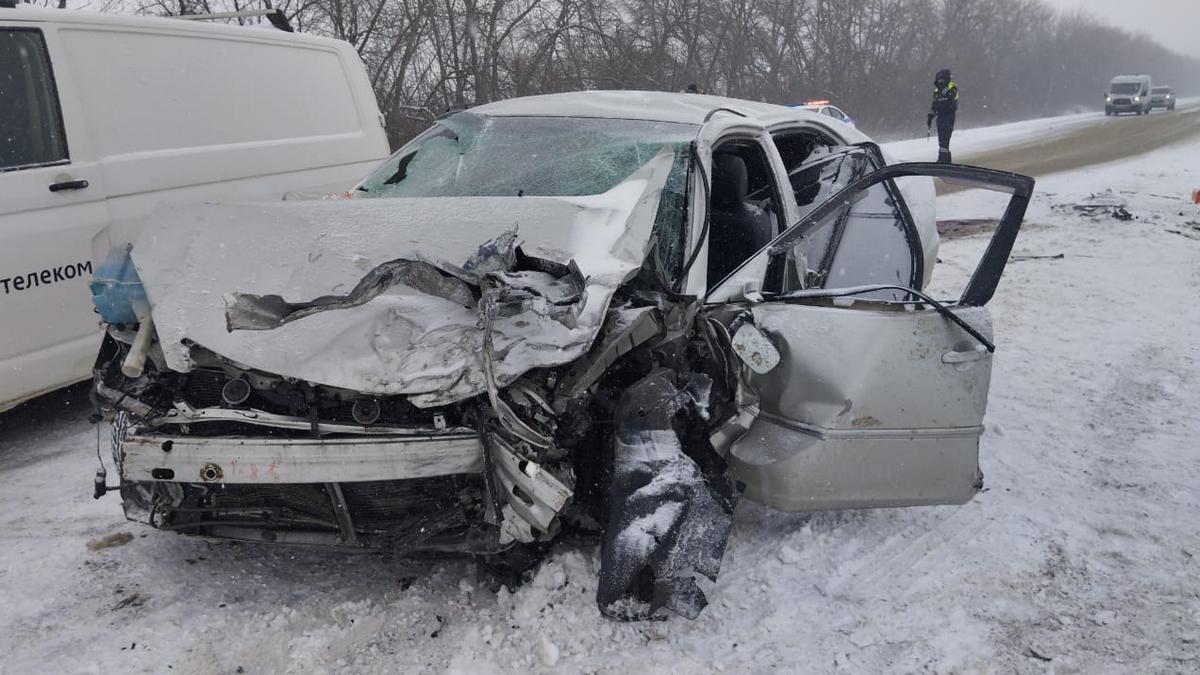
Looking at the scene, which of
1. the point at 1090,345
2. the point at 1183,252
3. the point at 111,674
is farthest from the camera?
the point at 1183,252

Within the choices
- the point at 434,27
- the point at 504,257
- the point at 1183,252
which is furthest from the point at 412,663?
the point at 434,27

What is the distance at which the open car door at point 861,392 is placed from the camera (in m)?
2.87

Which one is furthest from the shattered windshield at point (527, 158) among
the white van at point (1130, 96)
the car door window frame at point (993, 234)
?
the white van at point (1130, 96)

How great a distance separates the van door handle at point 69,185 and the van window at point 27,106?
4.4 inches

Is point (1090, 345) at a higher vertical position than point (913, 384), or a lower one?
lower

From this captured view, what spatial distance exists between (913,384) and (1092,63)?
273ft

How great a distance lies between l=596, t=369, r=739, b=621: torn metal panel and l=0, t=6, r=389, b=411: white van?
113 inches

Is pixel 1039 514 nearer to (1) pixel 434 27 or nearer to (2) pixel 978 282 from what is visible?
(2) pixel 978 282

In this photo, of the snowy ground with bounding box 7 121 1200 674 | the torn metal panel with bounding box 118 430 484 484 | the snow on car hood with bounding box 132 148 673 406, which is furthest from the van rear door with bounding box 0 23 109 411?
the torn metal panel with bounding box 118 430 484 484

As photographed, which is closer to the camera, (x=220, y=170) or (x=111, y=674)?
(x=111, y=674)

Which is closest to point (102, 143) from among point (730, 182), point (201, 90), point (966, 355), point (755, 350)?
point (201, 90)

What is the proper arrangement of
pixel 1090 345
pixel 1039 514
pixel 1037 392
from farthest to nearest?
pixel 1090 345, pixel 1037 392, pixel 1039 514

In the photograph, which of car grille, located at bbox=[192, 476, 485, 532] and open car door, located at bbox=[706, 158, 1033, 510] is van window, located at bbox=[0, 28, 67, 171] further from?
open car door, located at bbox=[706, 158, 1033, 510]

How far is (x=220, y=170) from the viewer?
4.80 metres
